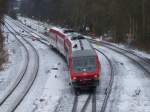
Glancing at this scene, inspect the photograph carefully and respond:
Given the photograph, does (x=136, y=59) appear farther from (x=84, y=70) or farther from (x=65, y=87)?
(x=84, y=70)

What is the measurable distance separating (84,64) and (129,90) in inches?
133

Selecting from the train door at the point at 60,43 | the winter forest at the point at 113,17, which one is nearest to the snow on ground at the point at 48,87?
the train door at the point at 60,43

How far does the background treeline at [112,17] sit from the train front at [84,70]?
82.6 ft

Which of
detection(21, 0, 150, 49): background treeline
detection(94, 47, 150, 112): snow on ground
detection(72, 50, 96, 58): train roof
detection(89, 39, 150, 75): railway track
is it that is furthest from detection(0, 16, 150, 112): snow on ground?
detection(21, 0, 150, 49): background treeline

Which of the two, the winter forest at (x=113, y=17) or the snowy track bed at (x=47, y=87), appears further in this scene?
the winter forest at (x=113, y=17)

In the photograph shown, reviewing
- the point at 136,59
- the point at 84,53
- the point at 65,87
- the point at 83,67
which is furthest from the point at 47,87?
the point at 136,59

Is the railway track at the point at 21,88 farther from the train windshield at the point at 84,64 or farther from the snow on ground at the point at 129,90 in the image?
the snow on ground at the point at 129,90

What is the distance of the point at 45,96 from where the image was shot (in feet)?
98.0

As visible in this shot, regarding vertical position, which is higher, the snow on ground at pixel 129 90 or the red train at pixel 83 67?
the red train at pixel 83 67

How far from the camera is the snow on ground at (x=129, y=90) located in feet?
83.4

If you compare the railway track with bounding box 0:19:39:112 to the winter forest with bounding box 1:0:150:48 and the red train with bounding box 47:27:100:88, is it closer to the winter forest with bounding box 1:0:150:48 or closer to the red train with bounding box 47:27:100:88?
the red train with bounding box 47:27:100:88

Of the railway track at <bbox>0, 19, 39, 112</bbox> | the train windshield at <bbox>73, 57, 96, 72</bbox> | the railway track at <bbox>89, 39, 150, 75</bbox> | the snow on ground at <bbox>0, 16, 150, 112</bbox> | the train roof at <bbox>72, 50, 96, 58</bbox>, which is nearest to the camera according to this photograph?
the snow on ground at <bbox>0, 16, 150, 112</bbox>

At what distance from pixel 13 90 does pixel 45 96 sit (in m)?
3.63

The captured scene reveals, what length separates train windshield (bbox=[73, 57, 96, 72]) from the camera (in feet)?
99.4
